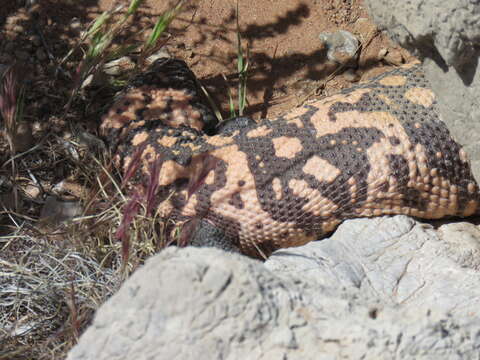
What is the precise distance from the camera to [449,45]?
1511 mm

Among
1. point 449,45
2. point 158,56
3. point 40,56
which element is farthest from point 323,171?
point 40,56

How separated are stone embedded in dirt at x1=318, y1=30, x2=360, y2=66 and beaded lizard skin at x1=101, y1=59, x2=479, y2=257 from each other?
19.8 inches

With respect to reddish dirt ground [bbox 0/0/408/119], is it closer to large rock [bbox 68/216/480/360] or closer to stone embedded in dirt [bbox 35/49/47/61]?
stone embedded in dirt [bbox 35/49/47/61]

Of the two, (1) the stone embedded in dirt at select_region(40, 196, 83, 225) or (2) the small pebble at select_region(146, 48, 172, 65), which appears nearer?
(1) the stone embedded in dirt at select_region(40, 196, 83, 225)

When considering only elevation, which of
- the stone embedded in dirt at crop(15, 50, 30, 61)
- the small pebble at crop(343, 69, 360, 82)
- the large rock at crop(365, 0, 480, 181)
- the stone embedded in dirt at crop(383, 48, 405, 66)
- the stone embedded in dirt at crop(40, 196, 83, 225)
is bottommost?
the stone embedded in dirt at crop(40, 196, 83, 225)

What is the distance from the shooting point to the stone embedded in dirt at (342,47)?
301 cm

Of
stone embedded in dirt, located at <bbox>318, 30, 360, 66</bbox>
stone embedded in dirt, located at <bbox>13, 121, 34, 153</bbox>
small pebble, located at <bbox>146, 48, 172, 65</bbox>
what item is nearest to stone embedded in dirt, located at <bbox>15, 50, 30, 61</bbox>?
stone embedded in dirt, located at <bbox>13, 121, 34, 153</bbox>

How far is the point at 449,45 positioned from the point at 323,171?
2.80ft

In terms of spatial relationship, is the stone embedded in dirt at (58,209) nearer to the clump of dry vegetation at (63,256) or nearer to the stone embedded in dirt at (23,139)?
the clump of dry vegetation at (63,256)

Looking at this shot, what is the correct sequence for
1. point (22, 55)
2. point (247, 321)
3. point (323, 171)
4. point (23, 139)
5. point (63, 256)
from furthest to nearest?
point (22, 55)
point (23, 139)
point (323, 171)
point (63, 256)
point (247, 321)

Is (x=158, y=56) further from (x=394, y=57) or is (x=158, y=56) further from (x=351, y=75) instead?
(x=394, y=57)

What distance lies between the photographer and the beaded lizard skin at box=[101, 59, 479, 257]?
227 cm

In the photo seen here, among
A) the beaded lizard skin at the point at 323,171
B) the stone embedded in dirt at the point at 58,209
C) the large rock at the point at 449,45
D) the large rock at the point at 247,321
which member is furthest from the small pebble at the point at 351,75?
the large rock at the point at 247,321

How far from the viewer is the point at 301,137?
93.1 inches
